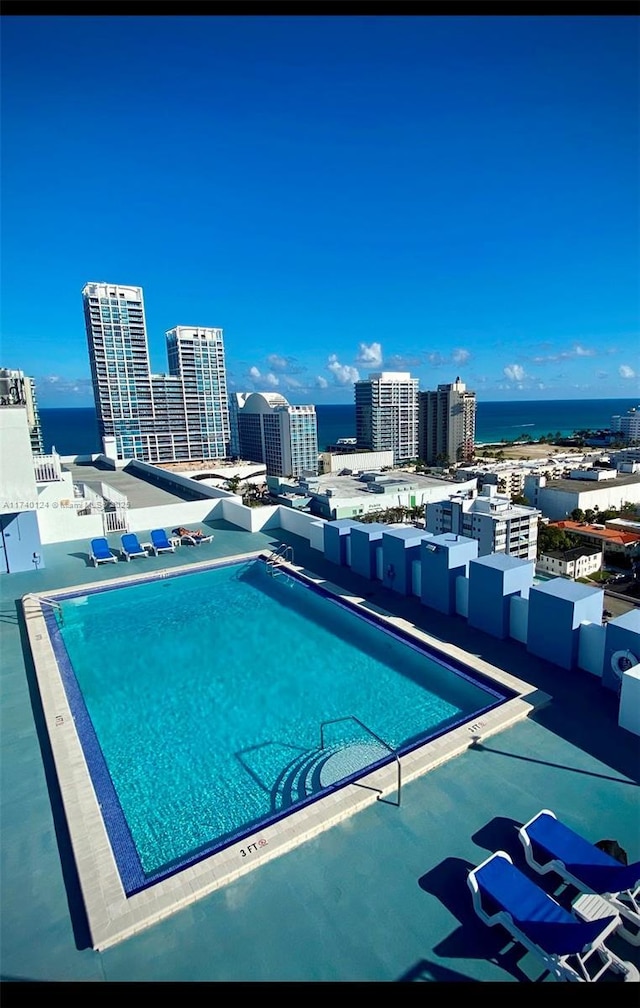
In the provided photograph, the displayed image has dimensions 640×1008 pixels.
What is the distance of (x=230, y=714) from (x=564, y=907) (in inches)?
173

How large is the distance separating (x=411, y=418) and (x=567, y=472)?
1061 inches

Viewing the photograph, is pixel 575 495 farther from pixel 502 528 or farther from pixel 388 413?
pixel 388 413

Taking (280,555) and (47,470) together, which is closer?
(280,555)

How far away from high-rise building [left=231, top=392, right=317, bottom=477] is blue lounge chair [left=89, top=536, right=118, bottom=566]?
42601 millimetres

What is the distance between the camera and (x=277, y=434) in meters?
57.2

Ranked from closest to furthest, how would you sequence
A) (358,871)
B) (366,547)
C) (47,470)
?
(358,871) < (366,547) < (47,470)

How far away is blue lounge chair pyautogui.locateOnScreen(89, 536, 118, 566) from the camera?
Result: 43.3 ft

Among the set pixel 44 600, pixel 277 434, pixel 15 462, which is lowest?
pixel 44 600

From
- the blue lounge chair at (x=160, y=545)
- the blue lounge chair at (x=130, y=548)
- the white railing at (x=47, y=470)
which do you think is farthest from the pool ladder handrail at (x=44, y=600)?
the white railing at (x=47, y=470)

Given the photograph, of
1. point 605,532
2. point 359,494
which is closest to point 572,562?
point 605,532

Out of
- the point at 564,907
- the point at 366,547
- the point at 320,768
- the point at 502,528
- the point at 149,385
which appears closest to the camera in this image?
the point at 564,907

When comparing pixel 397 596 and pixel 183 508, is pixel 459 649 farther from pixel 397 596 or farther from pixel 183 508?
pixel 183 508

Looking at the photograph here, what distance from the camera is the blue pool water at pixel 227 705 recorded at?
5.35 meters

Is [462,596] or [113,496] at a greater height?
[113,496]
